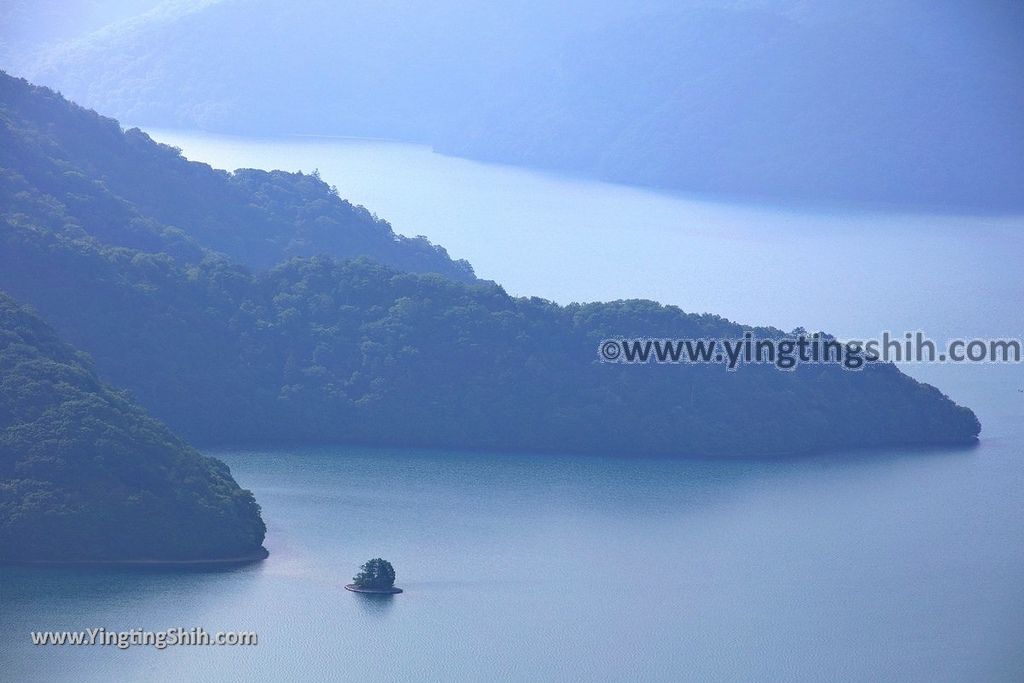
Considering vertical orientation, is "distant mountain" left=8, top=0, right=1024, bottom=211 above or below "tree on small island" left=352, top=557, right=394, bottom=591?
above

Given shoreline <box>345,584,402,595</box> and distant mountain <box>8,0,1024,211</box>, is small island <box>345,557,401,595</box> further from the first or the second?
distant mountain <box>8,0,1024,211</box>

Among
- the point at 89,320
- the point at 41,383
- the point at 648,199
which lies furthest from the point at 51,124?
the point at 648,199

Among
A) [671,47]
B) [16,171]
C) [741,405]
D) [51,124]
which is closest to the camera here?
[741,405]

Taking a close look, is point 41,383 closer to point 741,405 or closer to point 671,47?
point 741,405

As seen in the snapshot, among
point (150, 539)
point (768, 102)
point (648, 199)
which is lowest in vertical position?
point (150, 539)

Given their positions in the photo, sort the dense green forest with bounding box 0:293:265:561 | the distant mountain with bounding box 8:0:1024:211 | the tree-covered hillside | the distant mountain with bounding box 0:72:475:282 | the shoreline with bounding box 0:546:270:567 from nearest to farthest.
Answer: the shoreline with bounding box 0:546:270:567 < the dense green forest with bounding box 0:293:265:561 < the tree-covered hillside < the distant mountain with bounding box 0:72:475:282 < the distant mountain with bounding box 8:0:1024:211

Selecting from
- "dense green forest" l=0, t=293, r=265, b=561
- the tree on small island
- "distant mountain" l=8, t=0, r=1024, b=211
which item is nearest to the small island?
the tree on small island
